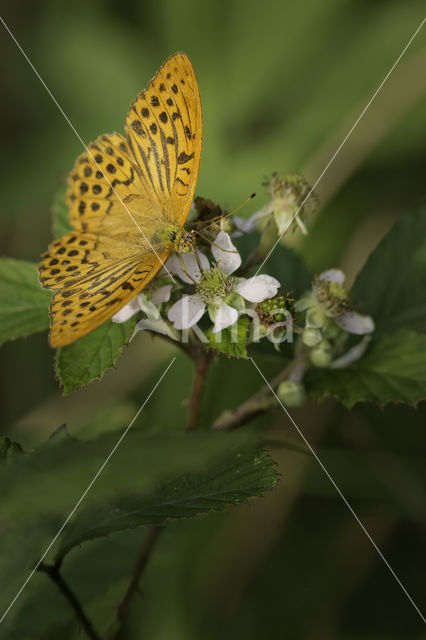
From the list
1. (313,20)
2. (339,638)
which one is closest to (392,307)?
(339,638)

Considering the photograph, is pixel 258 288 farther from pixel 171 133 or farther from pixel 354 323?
pixel 171 133

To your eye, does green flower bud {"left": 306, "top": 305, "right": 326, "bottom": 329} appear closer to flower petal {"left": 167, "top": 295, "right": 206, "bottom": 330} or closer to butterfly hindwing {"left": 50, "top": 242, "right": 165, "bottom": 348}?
flower petal {"left": 167, "top": 295, "right": 206, "bottom": 330}

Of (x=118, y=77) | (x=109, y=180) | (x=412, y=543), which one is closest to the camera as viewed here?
(x=109, y=180)

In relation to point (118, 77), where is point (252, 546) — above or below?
below

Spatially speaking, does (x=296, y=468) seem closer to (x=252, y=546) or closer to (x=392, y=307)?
(x=252, y=546)

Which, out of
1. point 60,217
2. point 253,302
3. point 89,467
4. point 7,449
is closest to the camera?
point 89,467

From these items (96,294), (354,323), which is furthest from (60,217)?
(354,323)
